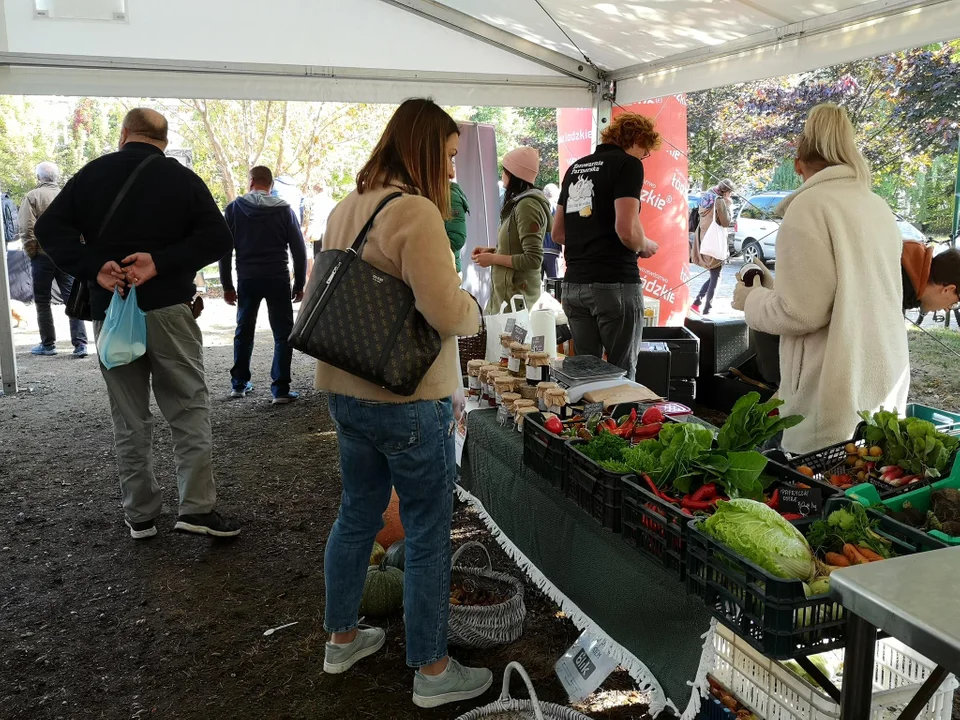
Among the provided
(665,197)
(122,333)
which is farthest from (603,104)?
(122,333)

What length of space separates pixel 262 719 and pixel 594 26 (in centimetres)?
425

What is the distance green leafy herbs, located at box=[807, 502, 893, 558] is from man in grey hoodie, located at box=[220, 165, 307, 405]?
4452 mm

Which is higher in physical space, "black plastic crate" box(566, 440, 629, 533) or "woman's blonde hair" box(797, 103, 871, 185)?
"woman's blonde hair" box(797, 103, 871, 185)

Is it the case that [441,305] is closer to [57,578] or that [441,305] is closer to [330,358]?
[330,358]

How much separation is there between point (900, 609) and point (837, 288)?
171cm

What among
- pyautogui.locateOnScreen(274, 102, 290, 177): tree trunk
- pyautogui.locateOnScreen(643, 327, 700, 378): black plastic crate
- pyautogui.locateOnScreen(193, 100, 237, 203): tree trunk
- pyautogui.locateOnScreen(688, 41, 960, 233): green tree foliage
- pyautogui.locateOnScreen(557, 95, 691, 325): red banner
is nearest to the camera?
pyautogui.locateOnScreen(643, 327, 700, 378): black plastic crate

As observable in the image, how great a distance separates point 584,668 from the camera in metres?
2.18

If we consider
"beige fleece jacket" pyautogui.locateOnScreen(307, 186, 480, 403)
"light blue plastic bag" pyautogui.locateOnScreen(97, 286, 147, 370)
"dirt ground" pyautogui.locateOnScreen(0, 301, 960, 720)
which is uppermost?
"beige fleece jacket" pyautogui.locateOnScreen(307, 186, 480, 403)

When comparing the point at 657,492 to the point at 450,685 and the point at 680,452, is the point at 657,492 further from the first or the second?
the point at 450,685

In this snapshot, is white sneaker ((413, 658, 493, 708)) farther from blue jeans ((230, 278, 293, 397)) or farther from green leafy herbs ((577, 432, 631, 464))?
blue jeans ((230, 278, 293, 397))

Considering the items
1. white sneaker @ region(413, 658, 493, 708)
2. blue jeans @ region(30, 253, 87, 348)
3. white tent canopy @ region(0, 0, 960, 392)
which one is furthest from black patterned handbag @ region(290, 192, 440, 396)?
blue jeans @ region(30, 253, 87, 348)

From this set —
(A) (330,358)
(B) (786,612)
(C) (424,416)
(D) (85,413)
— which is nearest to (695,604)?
(B) (786,612)

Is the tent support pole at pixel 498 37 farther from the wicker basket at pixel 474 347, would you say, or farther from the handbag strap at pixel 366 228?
the handbag strap at pixel 366 228

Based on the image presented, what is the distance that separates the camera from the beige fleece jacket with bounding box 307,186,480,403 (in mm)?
1889
